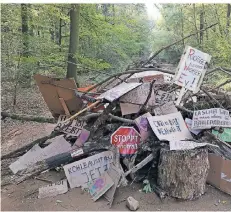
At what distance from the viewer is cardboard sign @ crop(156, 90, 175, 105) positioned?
16.4 ft

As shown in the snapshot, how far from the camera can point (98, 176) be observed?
4145mm

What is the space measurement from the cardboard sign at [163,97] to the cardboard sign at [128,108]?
561 millimetres

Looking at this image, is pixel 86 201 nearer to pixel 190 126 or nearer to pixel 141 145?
pixel 141 145

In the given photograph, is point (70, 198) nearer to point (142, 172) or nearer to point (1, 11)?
point (142, 172)

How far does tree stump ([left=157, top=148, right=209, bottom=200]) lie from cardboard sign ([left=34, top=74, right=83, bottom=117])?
207cm

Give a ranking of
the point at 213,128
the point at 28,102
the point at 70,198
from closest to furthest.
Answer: the point at 70,198 → the point at 213,128 → the point at 28,102

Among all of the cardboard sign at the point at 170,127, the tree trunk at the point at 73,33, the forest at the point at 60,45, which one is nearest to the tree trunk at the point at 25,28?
the forest at the point at 60,45

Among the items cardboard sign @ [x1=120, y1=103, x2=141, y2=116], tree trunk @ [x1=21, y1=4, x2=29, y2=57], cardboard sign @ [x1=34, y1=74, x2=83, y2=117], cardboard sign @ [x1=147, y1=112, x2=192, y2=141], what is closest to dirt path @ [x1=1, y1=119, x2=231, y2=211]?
cardboard sign @ [x1=147, y1=112, x2=192, y2=141]

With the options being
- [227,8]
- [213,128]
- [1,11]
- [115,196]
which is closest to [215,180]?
[213,128]

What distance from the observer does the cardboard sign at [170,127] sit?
4186 millimetres

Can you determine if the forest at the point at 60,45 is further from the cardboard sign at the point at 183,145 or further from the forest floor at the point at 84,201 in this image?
the forest floor at the point at 84,201

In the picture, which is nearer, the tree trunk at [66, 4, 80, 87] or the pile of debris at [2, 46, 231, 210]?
the pile of debris at [2, 46, 231, 210]

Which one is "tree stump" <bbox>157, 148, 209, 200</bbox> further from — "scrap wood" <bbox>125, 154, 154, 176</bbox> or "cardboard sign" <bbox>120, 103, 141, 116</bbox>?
"cardboard sign" <bbox>120, 103, 141, 116</bbox>

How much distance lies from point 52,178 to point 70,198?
1.99 ft
